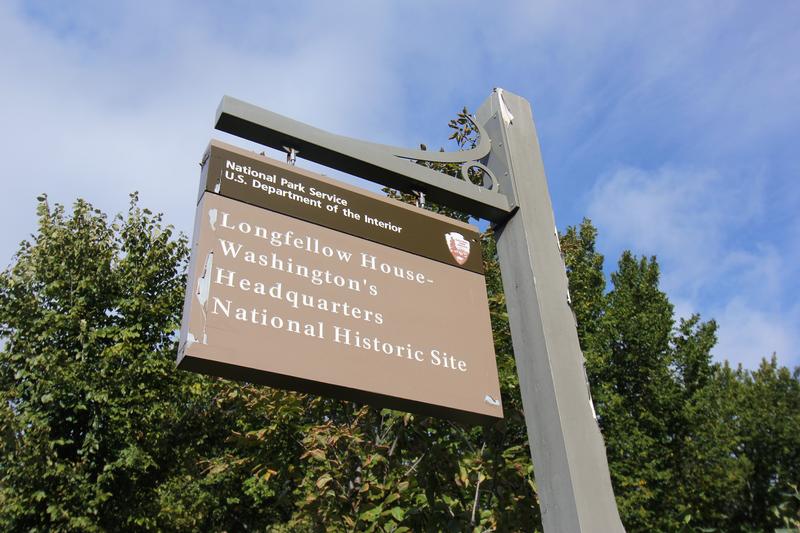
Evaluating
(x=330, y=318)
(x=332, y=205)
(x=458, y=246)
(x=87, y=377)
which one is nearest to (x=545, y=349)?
(x=458, y=246)

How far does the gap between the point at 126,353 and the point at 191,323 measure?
12936 mm

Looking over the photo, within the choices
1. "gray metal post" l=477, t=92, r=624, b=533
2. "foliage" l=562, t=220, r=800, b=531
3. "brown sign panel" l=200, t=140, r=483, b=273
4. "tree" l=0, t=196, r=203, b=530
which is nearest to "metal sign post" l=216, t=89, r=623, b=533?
"gray metal post" l=477, t=92, r=624, b=533

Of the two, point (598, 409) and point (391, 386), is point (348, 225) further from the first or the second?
point (598, 409)

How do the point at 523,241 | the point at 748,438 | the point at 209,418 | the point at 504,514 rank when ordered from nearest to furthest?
1. the point at 523,241
2. the point at 504,514
3. the point at 209,418
4. the point at 748,438

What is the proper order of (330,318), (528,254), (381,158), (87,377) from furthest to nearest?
(87,377) → (381,158) → (528,254) → (330,318)

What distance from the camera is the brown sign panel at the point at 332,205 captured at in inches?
125

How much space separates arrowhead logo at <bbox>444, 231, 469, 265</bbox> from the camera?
145 inches

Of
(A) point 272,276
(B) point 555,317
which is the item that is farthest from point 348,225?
(B) point 555,317

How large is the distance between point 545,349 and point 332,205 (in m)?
1.21

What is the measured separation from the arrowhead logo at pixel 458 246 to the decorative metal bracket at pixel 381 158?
0.21 m

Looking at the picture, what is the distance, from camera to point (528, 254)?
3656 millimetres

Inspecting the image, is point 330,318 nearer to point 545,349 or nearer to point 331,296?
point 331,296

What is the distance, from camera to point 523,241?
3723 millimetres

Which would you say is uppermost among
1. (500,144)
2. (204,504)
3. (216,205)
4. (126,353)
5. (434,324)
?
(126,353)
